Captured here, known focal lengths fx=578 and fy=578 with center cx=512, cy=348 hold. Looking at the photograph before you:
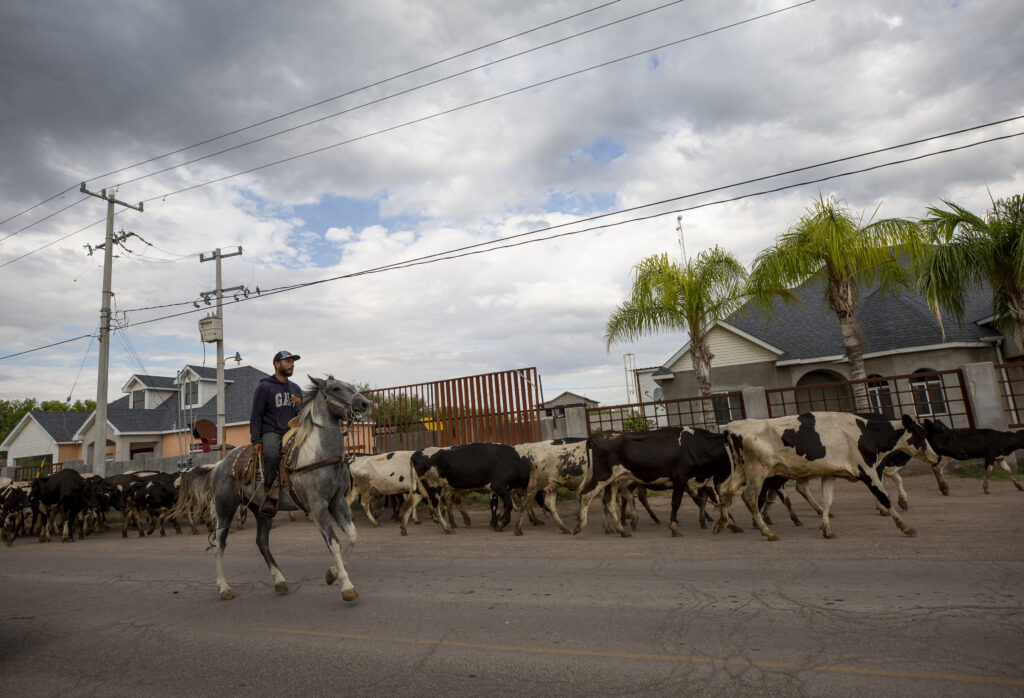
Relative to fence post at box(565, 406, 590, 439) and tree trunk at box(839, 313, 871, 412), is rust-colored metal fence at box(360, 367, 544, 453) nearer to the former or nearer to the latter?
fence post at box(565, 406, 590, 439)

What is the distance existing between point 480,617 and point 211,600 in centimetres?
368

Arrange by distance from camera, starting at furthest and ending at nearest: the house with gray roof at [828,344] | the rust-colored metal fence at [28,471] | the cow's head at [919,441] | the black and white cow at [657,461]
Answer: the rust-colored metal fence at [28,471] < the house with gray roof at [828,344] < the cow's head at [919,441] < the black and white cow at [657,461]

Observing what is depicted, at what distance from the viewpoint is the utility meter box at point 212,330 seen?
23484mm

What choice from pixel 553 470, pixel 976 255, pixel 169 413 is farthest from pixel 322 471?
pixel 169 413

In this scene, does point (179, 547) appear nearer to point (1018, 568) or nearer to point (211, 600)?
point (211, 600)

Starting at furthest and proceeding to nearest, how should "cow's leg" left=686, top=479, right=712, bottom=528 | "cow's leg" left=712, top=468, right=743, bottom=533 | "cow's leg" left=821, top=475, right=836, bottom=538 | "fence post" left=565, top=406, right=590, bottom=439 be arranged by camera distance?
1. "fence post" left=565, top=406, right=590, bottom=439
2. "cow's leg" left=686, top=479, right=712, bottom=528
3. "cow's leg" left=712, top=468, right=743, bottom=533
4. "cow's leg" left=821, top=475, right=836, bottom=538

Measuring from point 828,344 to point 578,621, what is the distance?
2156cm

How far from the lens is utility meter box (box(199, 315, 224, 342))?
2348 centimetres

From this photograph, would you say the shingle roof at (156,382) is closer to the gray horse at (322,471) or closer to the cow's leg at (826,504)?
the gray horse at (322,471)

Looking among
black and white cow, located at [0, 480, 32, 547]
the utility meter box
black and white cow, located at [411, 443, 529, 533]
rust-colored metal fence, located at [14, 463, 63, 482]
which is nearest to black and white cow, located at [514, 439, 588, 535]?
black and white cow, located at [411, 443, 529, 533]

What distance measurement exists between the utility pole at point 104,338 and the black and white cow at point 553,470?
17642 millimetres

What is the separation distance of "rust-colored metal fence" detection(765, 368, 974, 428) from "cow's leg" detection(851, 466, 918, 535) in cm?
675

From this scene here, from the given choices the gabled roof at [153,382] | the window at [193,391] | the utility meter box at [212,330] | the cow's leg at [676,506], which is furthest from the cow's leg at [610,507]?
the gabled roof at [153,382]

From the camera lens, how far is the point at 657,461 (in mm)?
9750
